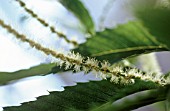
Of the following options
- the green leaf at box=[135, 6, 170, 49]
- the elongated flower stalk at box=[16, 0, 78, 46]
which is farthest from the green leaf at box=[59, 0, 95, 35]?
the green leaf at box=[135, 6, 170, 49]

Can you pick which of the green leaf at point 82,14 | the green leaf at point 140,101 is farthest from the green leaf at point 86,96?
the green leaf at point 82,14

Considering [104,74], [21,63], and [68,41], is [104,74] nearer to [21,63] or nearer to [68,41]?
[68,41]

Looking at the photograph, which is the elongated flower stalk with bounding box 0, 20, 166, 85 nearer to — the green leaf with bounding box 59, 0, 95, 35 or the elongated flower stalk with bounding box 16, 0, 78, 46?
the elongated flower stalk with bounding box 16, 0, 78, 46

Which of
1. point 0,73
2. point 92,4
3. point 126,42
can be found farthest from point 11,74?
point 92,4

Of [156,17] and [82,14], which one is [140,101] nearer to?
[156,17]

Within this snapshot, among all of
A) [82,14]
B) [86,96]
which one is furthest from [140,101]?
[82,14]

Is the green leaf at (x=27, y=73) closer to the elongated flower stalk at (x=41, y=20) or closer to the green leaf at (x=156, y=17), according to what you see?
the elongated flower stalk at (x=41, y=20)
